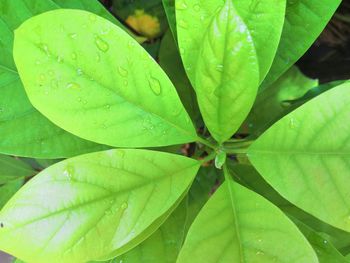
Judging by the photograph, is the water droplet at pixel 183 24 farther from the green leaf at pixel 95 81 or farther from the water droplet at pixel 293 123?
the water droplet at pixel 293 123

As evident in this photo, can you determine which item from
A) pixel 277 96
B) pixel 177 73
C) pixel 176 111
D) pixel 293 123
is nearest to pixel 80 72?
pixel 176 111

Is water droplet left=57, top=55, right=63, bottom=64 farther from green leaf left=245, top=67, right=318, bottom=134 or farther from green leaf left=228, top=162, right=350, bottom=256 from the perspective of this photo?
green leaf left=245, top=67, right=318, bottom=134

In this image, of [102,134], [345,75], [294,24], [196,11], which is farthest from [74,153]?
[345,75]

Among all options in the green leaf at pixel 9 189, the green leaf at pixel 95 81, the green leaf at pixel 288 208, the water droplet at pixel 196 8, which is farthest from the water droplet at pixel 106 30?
the green leaf at pixel 9 189

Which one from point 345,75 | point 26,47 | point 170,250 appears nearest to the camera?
point 26,47

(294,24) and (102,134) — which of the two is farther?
(294,24)

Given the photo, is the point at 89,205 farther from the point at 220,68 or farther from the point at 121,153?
the point at 220,68

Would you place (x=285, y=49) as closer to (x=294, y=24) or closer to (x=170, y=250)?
(x=294, y=24)
